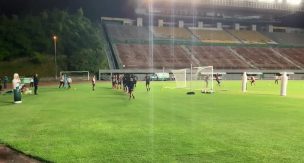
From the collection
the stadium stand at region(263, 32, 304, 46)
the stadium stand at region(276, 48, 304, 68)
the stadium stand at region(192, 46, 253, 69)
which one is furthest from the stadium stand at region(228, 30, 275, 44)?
the stadium stand at region(192, 46, 253, 69)

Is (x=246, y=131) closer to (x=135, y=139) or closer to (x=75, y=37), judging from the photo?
(x=135, y=139)

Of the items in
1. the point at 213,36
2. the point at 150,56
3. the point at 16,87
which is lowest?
the point at 16,87

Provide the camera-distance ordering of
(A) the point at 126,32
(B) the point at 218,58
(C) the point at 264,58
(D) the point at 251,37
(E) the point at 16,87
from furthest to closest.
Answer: (D) the point at 251,37, (A) the point at 126,32, (C) the point at 264,58, (B) the point at 218,58, (E) the point at 16,87

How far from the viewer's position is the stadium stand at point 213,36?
96994 mm

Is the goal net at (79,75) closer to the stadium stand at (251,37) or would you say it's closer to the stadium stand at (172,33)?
the stadium stand at (172,33)

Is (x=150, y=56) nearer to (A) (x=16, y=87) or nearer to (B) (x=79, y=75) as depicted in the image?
(B) (x=79, y=75)

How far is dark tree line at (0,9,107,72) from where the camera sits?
2694 inches

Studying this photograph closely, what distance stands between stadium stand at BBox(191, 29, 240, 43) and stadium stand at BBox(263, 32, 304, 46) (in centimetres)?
1453

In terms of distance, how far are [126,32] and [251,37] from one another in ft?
125

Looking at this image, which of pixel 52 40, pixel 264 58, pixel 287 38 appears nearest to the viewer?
pixel 52 40

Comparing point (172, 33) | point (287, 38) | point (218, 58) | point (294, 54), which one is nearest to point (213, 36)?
point (172, 33)

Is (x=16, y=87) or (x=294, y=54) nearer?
(x=16, y=87)

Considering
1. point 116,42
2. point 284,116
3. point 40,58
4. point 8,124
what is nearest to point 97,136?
point 8,124

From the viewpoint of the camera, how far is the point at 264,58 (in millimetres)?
89500
